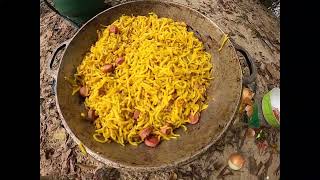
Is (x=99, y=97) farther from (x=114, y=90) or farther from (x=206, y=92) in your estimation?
(x=206, y=92)

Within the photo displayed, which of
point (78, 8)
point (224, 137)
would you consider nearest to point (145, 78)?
point (224, 137)

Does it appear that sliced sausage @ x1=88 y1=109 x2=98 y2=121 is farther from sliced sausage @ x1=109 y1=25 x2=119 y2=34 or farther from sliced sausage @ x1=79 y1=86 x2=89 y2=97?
sliced sausage @ x1=109 y1=25 x2=119 y2=34

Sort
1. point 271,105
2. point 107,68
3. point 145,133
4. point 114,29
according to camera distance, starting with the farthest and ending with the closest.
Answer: point 271,105 < point 114,29 < point 107,68 < point 145,133

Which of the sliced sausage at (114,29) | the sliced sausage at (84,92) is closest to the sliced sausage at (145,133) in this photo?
the sliced sausage at (84,92)

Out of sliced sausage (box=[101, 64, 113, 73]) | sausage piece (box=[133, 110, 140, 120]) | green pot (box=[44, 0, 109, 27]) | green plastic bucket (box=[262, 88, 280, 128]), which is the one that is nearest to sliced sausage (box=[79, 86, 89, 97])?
sliced sausage (box=[101, 64, 113, 73])

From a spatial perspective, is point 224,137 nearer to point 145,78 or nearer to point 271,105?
point 271,105

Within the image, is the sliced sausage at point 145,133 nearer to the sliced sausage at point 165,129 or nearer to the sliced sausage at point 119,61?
the sliced sausage at point 165,129
